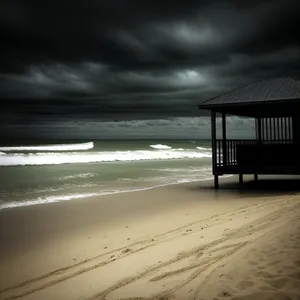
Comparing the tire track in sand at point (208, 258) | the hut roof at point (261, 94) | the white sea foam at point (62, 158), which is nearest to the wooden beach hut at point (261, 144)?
the hut roof at point (261, 94)

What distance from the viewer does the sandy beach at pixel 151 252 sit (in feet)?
13.9

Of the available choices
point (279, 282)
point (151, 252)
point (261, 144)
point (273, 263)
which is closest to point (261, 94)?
point (261, 144)

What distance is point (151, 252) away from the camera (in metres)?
5.82

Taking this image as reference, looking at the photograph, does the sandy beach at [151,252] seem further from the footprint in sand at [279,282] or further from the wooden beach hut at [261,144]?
the wooden beach hut at [261,144]

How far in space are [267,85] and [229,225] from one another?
825cm

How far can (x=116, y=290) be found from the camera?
14.3 ft

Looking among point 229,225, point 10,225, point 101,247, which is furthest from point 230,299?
point 10,225

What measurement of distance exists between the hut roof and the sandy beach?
4247 millimetres

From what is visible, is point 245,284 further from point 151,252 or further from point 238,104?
point 238,104

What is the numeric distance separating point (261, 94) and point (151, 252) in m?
9.16

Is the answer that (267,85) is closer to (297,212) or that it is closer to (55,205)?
(297,212)

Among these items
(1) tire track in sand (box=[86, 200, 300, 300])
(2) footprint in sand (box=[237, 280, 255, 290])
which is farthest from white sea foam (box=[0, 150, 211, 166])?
(2) footprint in sand (box=[237, 280, 255, 290])

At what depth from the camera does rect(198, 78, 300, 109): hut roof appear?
12.7m

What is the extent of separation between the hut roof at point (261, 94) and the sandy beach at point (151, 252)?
13.9ft
